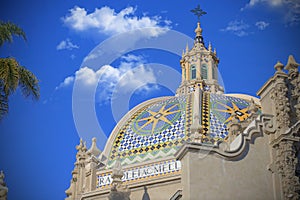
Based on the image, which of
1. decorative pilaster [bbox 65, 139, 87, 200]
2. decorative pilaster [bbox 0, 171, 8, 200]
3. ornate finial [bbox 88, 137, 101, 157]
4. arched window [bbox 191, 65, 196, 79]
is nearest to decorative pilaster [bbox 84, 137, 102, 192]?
ornate finial [bbox 88, 137, 101, 157]

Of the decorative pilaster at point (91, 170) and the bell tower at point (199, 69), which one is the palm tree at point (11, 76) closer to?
the decorative pilaster at point (91, 170)

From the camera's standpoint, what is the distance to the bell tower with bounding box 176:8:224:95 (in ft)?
93.9

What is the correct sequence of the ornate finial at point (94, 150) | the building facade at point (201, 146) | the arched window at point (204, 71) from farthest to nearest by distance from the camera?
the arched window at point (204, 71)
the ornate finial at point (94, 150)
the building facade at point (201, 146)

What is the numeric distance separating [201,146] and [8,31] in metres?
5.95

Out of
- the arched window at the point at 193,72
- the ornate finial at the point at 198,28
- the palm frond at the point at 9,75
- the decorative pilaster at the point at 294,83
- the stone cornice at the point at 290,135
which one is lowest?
the stone cornice at the point at 290,135

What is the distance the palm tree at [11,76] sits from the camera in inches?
582

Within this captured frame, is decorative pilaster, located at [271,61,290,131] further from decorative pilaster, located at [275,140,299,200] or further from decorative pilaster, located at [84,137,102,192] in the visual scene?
decorative pilaster, located at [84,137,102,192]

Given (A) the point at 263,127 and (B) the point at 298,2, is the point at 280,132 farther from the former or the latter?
(B) the point at 298,2

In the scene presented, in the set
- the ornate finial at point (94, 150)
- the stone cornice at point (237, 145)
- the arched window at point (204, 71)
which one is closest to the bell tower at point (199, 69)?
the arched window at point (204, 71)

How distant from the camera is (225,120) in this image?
2375 centimetres

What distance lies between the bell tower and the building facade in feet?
0.16

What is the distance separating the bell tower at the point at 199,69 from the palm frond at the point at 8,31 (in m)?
13.2

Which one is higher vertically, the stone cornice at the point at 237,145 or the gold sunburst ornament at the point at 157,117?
the gold sunburst ornament at the point at 157,117

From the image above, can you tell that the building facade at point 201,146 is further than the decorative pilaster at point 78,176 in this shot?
No
